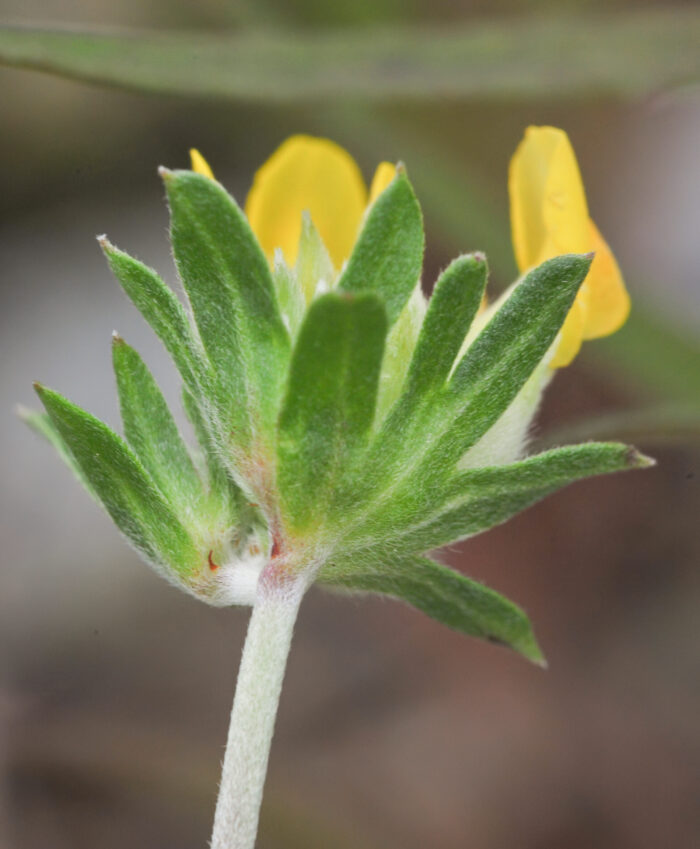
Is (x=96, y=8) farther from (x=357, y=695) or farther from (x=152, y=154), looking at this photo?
(x=357, y=695)

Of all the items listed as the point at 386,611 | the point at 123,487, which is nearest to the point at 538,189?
the point at 123,487

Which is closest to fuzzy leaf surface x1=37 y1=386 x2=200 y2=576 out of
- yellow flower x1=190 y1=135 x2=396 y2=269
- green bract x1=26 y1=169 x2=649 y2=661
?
green bract x1=26 y1=169 x2=649 y2=661

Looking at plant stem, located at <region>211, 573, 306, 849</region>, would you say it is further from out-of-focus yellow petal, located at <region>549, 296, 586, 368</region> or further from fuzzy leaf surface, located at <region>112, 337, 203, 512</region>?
out-of-focus yellow petal, located at <region>549, 296, 586, 368</region>

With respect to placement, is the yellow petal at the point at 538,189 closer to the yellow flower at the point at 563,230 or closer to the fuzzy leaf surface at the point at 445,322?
the yellow flower at the point at 563,230

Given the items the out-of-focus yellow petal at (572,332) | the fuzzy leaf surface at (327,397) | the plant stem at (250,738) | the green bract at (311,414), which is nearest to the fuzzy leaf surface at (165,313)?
the green bract at (311,414)

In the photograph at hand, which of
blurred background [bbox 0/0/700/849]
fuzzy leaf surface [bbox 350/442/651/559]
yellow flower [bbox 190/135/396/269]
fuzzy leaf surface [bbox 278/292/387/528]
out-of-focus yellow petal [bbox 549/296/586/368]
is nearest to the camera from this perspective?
fuzzy leaf surface [bbox 278/292/387/528]

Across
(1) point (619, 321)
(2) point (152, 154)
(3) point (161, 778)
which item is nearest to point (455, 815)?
(3) point (161, 778)
